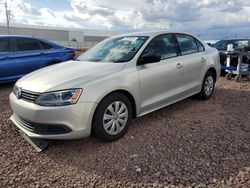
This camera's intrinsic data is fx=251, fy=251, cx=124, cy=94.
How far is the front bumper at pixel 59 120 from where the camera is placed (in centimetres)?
308

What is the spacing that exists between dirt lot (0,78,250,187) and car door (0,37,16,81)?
2.73 m

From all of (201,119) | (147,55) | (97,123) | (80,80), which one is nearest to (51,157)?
(97,123)

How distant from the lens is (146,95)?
3924mm

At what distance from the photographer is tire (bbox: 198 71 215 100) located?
537 cm

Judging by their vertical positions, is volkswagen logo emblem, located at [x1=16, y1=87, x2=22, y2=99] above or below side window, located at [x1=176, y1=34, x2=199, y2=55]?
below

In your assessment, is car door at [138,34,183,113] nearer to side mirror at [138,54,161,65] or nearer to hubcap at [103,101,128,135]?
side mirror at [138,54,161,65]

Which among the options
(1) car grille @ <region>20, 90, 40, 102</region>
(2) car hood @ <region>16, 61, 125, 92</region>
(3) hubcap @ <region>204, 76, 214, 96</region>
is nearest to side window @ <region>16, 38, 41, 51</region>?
(2) car hood @ <region>16, 61, 125, 92</region>

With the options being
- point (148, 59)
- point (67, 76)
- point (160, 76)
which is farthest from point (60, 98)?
point (160, 76)

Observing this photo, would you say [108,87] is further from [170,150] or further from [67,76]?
[170,150]

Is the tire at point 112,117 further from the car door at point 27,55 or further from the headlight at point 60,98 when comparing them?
the car door at point 27,55

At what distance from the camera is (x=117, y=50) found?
4.21 meters

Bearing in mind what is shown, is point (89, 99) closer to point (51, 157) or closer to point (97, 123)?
point (97, 123)

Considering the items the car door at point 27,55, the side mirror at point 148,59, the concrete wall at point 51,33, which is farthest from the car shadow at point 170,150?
the concrete wall at point 51,33

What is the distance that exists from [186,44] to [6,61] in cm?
476
